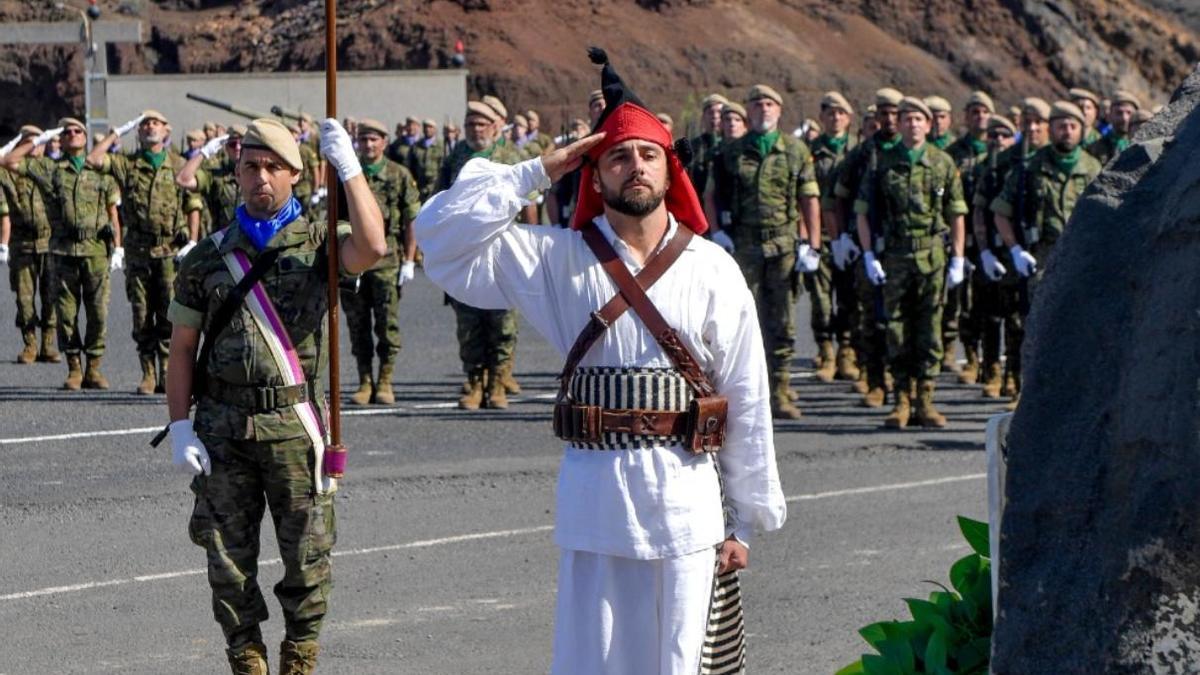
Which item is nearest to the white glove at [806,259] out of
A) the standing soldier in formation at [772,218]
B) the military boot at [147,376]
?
the standing soldier in formation at [772,218]

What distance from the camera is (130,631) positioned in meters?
8.06

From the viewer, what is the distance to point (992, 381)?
15.7m

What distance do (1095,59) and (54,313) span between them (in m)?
44.5

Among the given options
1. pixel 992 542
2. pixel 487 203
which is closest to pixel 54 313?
pixel 487 203

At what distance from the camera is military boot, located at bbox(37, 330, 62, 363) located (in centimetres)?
1797

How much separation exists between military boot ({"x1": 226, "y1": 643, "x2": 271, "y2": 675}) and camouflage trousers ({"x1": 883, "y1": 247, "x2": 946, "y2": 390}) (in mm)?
7796

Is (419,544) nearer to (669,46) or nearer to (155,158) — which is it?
(155,158)

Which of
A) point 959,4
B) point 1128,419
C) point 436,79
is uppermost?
point 959,4

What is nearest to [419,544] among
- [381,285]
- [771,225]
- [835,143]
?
[771,225]

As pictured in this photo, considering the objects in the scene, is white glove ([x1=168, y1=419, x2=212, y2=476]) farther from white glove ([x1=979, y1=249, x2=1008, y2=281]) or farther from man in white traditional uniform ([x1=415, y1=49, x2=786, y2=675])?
white glove ([x1=979, y1=249, x2=1008, y2=281])

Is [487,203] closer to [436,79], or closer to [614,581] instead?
[614,581]

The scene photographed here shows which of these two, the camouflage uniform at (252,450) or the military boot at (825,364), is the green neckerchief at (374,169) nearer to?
the military boot at (825,364)

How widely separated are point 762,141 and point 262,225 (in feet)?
27.8

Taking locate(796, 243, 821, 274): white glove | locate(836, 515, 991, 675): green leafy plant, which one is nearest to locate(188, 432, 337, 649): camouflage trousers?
locate(836, 515, 991, 675): green leafy plant
